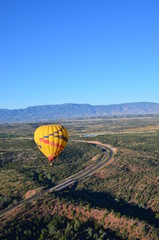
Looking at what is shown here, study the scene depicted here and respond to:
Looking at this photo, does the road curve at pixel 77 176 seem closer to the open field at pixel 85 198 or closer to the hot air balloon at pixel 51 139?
the open field at pixel 85 198

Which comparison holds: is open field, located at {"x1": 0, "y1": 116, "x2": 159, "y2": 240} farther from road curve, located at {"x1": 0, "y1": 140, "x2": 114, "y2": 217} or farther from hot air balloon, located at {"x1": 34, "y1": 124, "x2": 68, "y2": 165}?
hot air balloon, located at {"x1": 34, "y1": 124, "x2": 68, "y2": 165}

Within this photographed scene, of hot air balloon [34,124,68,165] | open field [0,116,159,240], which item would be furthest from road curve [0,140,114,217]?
hot air balloon [34,124,68,165]

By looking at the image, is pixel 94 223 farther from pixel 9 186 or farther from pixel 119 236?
pixel 9 186

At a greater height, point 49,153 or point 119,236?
point 49,153

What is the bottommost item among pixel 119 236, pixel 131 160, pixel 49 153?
pixel 119 236

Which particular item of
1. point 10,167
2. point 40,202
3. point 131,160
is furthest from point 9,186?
point 131,160

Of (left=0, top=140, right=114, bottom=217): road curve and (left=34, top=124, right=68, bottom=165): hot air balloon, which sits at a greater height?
(left=34, top=124, right=68, bottom=165): hot air balloon

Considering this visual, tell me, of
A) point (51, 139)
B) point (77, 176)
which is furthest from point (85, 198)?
point (77, 176)

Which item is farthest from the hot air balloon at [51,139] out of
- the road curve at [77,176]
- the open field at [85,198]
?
the road curve at [77,176]

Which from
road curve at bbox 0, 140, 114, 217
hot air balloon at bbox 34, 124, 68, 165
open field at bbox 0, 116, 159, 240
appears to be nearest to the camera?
open field at bbox 0, 116, 159, 240
